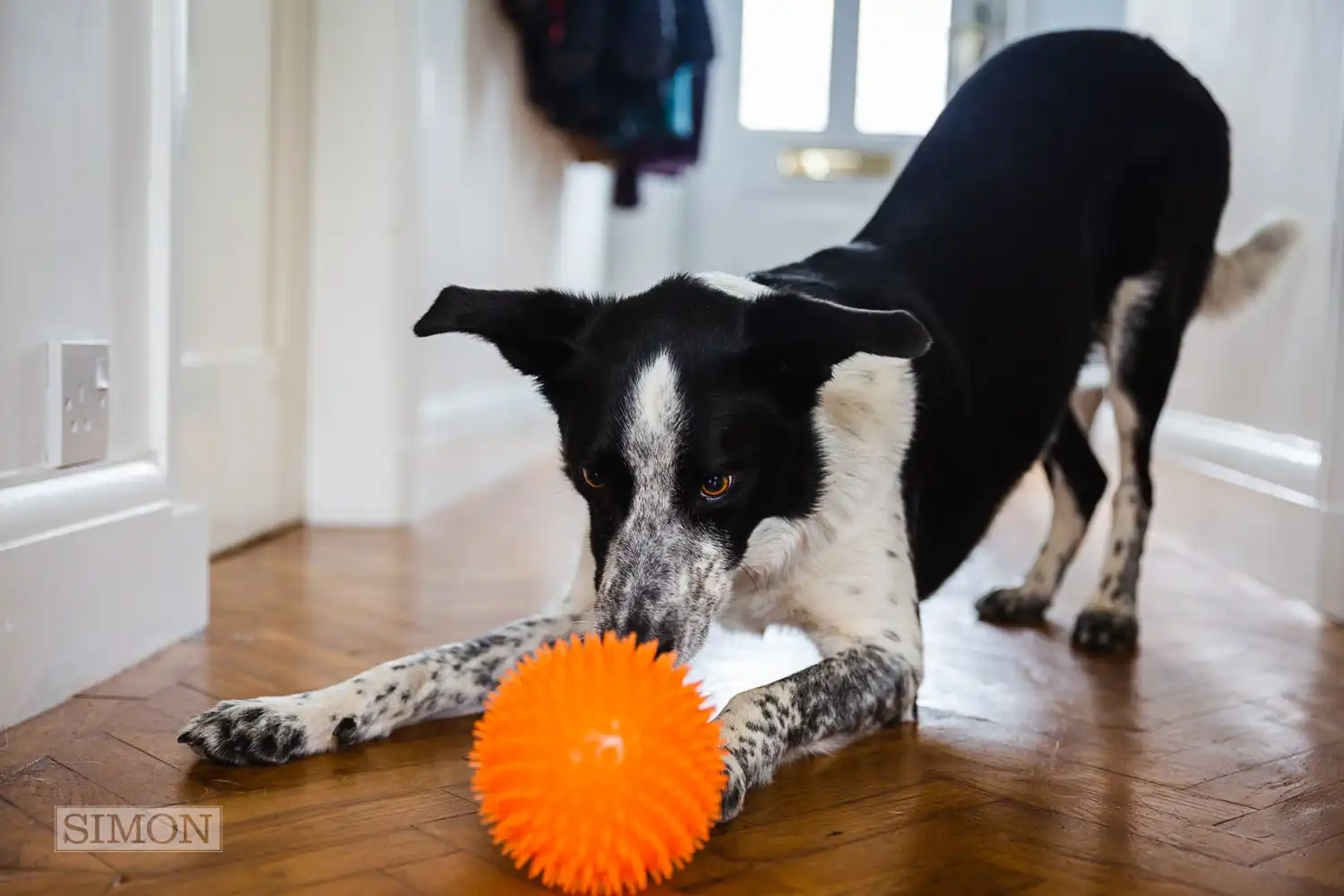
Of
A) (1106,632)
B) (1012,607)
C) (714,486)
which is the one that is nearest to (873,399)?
(714,486)

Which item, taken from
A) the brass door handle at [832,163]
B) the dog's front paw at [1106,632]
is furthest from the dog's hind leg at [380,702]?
the brass door handle at [832,163]

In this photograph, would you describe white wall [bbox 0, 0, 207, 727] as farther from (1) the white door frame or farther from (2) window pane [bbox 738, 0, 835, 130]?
(2) window pane [bbox 738, 0, 835, 130]

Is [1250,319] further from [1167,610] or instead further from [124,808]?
[124,808]

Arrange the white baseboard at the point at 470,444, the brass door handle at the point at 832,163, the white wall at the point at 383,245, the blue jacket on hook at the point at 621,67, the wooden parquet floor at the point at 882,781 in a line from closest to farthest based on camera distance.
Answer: the wooden parquet floor at the point at 882,781, the white wall at the point at 383,245, the white baseboard at the point at 470,444, the blue jacket on hook at the point at 621,67, the brass door handle at the point at 832,163

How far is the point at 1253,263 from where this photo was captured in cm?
271

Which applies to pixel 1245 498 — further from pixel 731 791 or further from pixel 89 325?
pixel 89 325

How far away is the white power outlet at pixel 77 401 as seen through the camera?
5.45 ft

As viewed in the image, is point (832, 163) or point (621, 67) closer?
point (621, 67)

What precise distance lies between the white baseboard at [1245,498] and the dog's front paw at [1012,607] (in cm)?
57

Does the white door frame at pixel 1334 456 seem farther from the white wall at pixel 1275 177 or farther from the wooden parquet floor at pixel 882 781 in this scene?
the wooden parquet floor at pixel 882 781

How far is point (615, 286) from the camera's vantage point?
24.8 ft

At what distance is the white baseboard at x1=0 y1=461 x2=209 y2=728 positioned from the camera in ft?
5.11

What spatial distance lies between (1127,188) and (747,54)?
18.0ft

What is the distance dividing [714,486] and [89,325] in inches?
35.0
